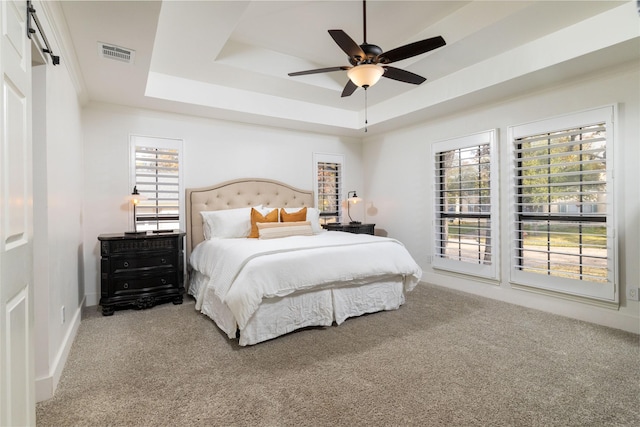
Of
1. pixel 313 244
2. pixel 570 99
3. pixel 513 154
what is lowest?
pixel 313 244

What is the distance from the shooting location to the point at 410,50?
97.1 inches

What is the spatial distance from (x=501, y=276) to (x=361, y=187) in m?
2.87

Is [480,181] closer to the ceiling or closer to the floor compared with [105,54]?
closer to the floor

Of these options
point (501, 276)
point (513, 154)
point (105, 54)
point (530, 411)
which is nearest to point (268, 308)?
point (530, 411)

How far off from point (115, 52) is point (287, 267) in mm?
2304

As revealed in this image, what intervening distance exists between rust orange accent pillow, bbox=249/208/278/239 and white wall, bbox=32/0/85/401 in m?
1.83

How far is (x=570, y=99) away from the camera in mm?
3355

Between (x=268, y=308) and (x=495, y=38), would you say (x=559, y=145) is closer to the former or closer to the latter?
(x=495, y=38)

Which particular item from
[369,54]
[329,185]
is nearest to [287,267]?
[369,54]

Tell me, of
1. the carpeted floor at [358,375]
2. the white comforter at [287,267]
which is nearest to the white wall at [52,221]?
the carpeted floor at [358,375]

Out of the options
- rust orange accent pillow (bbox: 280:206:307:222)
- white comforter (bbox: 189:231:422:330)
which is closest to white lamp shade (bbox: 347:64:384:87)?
white comforter (bbox: 189:231:422:330)

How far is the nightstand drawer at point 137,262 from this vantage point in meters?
3.48

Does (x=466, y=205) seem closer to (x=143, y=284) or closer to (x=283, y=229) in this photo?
(x=283, y=229)

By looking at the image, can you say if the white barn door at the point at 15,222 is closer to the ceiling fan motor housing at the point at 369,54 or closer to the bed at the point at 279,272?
the bed at the point at 279,272
